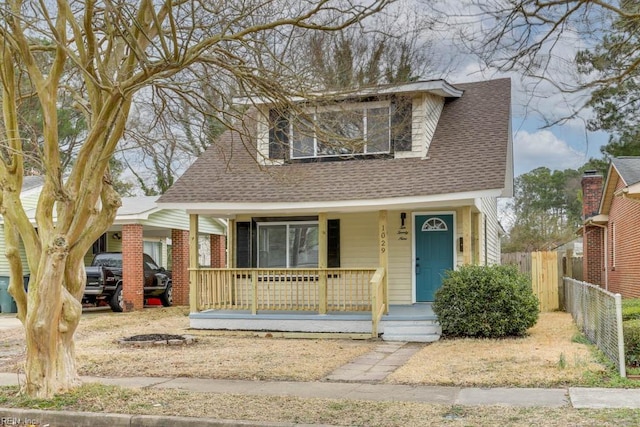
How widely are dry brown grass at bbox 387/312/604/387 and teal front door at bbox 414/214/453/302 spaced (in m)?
3.31

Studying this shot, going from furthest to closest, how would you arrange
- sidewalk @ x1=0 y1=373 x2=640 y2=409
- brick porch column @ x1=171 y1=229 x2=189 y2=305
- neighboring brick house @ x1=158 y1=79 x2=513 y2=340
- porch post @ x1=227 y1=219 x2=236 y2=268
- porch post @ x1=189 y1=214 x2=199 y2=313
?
brick porch column @ x1=171 y1=229 x2=189 y2=305
porch post @ x1=227 y1=219 x2=236 y2=268
porch post @ x1=189 y1=214 x2=199 y2=313
neighboring brick house @ x1=158 y1=79 x2=513 y2=340
sidewalk @ x1=0 y1=373 x2=640 y2=409

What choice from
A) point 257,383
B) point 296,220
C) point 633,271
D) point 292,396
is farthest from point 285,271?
point 633,271

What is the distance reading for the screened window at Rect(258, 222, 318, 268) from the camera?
643 inches

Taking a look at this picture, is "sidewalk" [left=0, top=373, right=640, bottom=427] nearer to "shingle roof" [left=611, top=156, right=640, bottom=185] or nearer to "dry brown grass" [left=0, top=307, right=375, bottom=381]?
"dry brown grass" [left=0, top=307, right=375, bottom=381]

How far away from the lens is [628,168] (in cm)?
1766

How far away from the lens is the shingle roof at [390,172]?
14055 millimetres

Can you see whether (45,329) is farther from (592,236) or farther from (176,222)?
(592,236)

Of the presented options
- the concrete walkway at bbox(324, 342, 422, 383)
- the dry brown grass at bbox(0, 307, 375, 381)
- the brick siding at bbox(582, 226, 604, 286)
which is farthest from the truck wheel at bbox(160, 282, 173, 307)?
the brick siding at bbox(582, 226, 604, 286)

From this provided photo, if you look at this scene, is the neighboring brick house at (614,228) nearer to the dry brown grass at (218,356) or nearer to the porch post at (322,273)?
the porch post at (322,273)

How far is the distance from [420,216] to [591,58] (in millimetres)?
8450

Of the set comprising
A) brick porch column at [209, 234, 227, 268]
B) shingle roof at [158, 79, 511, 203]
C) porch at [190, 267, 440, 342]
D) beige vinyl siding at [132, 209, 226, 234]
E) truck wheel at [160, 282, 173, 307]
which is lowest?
truck wheel at [160, 282, 173, 307]

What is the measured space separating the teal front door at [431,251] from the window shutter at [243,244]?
4145mm

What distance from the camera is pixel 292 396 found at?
316 inches

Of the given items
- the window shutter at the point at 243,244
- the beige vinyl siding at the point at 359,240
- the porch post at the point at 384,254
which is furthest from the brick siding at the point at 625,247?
the window shutter at the point at 243,244
